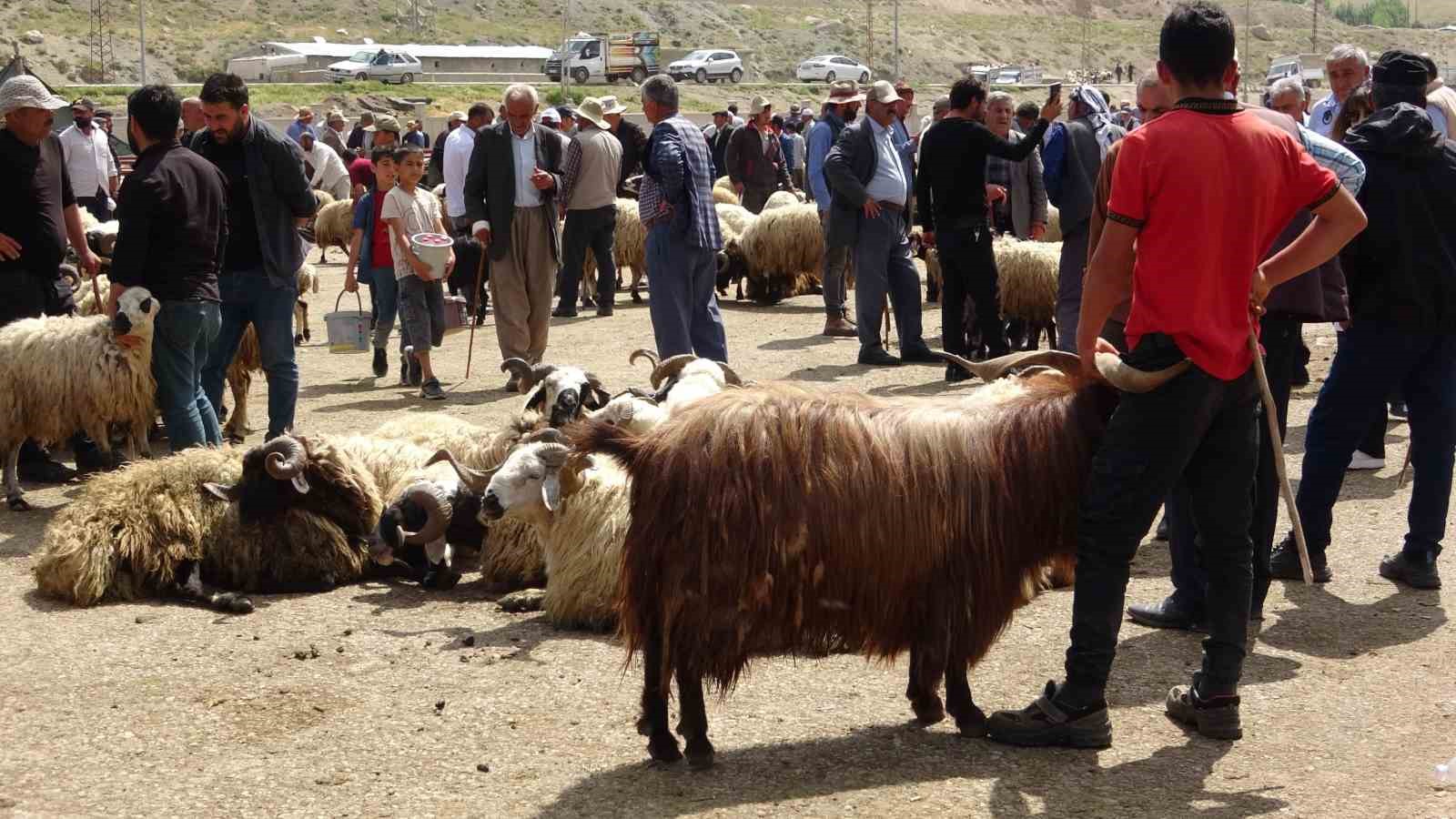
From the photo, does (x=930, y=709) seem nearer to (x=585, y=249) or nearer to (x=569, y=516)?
(x=569, y=516)

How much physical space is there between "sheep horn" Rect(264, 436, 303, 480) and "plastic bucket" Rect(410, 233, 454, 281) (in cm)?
423

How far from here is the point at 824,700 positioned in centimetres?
547

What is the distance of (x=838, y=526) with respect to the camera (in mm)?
4754

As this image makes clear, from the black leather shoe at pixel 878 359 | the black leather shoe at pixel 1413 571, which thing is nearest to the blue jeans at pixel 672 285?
the black leather shoe at pixel 878 359

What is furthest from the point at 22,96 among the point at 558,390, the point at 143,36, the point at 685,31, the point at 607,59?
the point at 685,31

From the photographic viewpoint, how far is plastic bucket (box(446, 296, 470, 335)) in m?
14.6

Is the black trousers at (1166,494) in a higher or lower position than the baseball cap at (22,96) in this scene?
lower

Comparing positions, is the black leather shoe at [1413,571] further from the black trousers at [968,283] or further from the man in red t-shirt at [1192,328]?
the black trousers at [968,283]

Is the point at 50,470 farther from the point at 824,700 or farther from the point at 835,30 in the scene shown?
the point at 835,30

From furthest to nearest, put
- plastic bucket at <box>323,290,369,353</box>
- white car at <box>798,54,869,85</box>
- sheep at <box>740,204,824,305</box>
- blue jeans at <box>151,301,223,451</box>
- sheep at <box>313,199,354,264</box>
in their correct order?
1. white car at <box>798,54,869,85</box>
2. sheep at <box>313,199,354,264</box>
3. sheep at <box>740,204,824,305</box>
4. plastic bucket at <box>323,290,369,353</box>
5. blue jeans at <box>151,301,223,451</box>

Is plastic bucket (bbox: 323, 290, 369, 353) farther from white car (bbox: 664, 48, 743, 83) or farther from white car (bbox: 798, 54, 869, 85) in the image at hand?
white car (bbox: 798, 54, 869, 85)

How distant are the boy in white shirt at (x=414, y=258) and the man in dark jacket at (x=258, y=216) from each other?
2.52m

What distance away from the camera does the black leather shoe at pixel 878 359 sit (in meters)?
12.7

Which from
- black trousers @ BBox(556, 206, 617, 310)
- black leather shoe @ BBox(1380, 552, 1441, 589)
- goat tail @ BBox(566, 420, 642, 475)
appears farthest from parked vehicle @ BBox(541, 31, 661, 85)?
goat tail @ BBox(566, 420, 642, 475)
